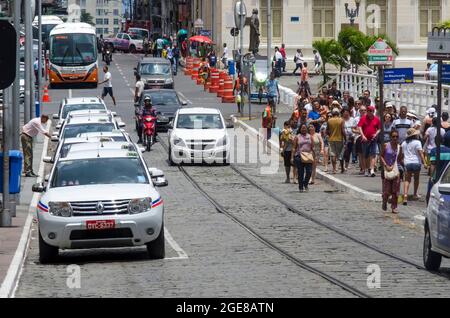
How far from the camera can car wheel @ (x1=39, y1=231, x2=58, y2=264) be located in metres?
21.0

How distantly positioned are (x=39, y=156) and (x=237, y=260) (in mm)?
22612

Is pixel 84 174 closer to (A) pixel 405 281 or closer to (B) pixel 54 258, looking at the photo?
(B) pixel 54 258

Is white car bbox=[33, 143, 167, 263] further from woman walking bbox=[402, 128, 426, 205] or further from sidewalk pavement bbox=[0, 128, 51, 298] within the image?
woman walking bbox=[402, 128, 426, 205]

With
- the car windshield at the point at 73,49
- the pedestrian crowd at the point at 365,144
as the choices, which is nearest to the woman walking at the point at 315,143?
the pedestrian crowd at the point at 365,144

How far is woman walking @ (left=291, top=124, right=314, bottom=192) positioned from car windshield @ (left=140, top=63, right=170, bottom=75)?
3250cm

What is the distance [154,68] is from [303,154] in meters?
33.5

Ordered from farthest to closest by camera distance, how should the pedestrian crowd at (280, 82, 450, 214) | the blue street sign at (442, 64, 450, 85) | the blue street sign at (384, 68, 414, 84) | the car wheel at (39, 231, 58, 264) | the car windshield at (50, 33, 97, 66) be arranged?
the car windshield at (50, 33, 97, 66) < the blue street sign at (384, 68, 414, 84) < the pedestrian crowd at (280, 82, 450, 214) < the blue street sign at (442, 64, 450, 85) < the car wheel at (39, 231, 58, 264)

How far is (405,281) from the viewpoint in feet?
60.1

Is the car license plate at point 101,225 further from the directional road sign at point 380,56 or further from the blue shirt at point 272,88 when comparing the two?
the blue shirt at point 272,88

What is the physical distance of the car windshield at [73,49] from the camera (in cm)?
7200

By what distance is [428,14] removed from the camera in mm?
87562

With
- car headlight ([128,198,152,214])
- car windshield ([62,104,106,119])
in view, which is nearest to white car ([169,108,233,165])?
car windshield ([62,104,106,119])

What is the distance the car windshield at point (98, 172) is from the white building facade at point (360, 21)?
64.9 metres

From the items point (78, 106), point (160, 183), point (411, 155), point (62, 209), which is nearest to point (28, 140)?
point (411, 155)
